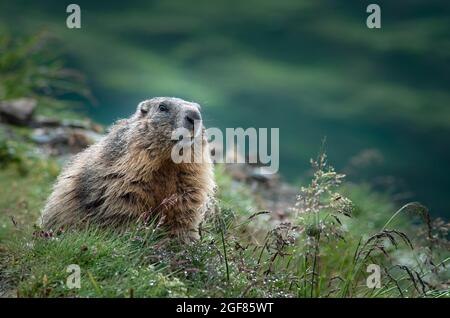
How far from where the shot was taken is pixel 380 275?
5.02 m

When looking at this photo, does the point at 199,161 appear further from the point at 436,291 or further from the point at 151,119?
the point at 436,291

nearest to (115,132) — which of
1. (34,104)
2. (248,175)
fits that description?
(248,175)

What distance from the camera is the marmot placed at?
564cm

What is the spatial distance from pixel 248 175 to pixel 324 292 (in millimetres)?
6210

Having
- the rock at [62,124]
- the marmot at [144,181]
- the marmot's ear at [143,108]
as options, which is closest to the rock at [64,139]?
the rock at [62,124]

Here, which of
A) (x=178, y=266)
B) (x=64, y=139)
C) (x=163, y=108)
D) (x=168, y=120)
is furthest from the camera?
(x=64, y=139)

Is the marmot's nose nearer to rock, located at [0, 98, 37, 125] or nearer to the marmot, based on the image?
the marmot

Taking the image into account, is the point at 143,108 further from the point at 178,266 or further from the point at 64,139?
the point at 64,139

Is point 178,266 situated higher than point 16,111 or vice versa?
point 16,111

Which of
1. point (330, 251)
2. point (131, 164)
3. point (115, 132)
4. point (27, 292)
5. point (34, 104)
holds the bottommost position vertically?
point (27, 292)

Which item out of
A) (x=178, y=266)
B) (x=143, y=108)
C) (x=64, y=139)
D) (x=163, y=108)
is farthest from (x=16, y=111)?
(x=178, y=266)

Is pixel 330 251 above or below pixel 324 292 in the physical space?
above

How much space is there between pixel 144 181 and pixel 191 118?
68 cm

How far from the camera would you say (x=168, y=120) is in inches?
230
